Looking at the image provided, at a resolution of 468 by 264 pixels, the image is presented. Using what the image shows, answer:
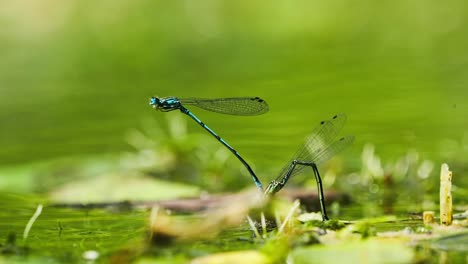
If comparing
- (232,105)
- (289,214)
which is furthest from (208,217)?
(232,105)

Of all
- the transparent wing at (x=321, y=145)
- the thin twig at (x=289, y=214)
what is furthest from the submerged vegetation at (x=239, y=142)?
the transparent wing at (x=321, y=145)

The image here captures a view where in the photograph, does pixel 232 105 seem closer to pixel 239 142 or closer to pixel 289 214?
pixel 289 214

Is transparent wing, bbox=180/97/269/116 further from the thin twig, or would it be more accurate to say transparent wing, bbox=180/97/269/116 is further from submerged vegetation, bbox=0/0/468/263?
the thin twig

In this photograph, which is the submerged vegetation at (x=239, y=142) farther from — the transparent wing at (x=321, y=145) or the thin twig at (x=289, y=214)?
the transparent wing at (x=321, y=145)

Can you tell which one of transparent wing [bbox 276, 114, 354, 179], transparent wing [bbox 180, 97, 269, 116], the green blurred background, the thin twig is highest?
the green blurred background

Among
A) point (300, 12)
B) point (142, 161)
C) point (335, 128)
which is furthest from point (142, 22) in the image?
point (335, 128)

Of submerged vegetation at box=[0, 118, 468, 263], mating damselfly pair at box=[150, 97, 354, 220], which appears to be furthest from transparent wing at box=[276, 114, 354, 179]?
submerged vegetation at box=[0, 118, 468, 263]

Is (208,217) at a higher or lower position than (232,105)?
lower
